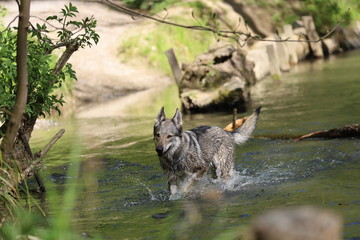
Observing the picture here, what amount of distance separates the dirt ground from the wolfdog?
13.1 m

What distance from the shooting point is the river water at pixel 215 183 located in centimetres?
833

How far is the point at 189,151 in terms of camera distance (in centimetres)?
977

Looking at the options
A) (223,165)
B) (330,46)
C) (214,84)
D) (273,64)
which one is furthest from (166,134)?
(330,46)

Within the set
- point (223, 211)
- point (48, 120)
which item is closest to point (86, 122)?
point (48, 120)

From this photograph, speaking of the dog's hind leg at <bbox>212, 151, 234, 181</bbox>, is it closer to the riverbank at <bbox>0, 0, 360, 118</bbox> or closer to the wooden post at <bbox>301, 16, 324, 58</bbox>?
the riverbank at <bbox>0, 0, 360, 118</bbox>

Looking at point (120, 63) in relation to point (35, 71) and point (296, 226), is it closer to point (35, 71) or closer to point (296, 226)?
point (35, 71)

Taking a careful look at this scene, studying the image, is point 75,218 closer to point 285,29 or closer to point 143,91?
point 143,91

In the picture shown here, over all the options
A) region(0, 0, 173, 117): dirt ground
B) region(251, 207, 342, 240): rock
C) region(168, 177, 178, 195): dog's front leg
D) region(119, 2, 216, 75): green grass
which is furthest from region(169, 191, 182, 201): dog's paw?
region(119, 2, 216, 75): green grass

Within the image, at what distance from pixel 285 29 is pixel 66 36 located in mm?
19844

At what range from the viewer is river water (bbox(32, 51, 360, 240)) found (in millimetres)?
8328

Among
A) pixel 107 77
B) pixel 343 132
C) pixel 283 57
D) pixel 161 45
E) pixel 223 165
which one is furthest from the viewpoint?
pixel 161 45

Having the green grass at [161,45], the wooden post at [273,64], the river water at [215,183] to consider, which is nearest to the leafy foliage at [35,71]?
the river water at [215,183]

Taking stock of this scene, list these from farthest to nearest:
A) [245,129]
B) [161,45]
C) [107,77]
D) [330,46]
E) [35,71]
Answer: [330,46]
[161,45]
[107,77]
[245,129]
[35,71]

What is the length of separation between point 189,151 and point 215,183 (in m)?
0.98
